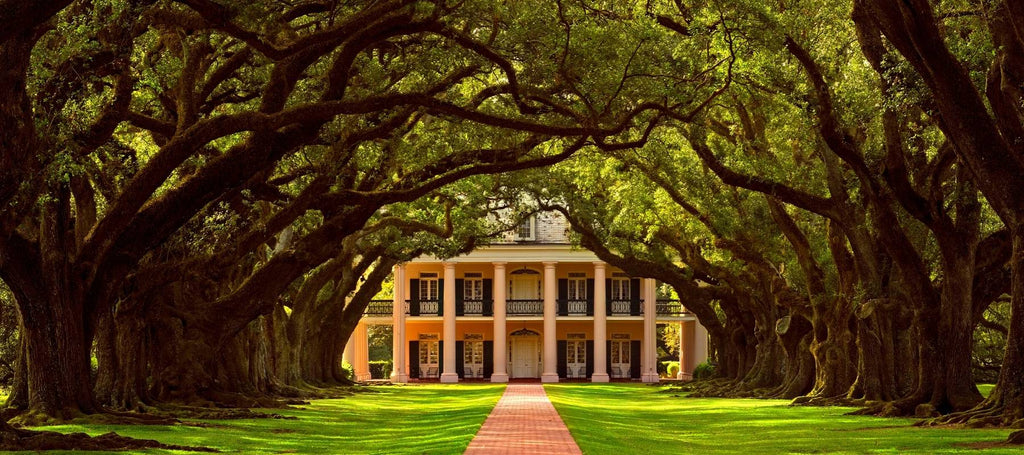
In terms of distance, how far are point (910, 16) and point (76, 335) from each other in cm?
1207

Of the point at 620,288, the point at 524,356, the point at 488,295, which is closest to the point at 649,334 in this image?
the point at 620,288

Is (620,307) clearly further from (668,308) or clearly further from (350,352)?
(350,352)

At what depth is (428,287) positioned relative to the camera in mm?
68750

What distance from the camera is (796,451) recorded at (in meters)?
18.6

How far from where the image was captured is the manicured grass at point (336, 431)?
19047mm

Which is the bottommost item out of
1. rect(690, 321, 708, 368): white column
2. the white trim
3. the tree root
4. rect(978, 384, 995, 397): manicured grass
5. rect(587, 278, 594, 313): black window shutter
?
rect(978, 384, 995, 397): manicured grass

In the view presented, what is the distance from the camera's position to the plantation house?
218 feet

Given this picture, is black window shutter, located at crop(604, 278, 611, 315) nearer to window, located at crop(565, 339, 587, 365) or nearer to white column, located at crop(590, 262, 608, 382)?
window, located at crop(565, 339, 587, 365)

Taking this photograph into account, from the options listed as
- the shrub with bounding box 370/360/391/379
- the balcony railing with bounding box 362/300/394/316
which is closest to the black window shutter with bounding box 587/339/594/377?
the balcony railing with bounding box 362/300/394/316

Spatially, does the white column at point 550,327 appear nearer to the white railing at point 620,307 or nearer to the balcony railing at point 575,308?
the balcony railing at point 575,308

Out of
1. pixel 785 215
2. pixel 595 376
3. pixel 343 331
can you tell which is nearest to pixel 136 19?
pixel 785 215

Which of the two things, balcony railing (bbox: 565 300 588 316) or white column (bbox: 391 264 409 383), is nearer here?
white column (bbox: 391 264 409 383)

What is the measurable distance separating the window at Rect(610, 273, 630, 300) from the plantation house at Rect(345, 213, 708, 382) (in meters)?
A: 0.05

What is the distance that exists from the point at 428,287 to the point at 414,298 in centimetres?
94
